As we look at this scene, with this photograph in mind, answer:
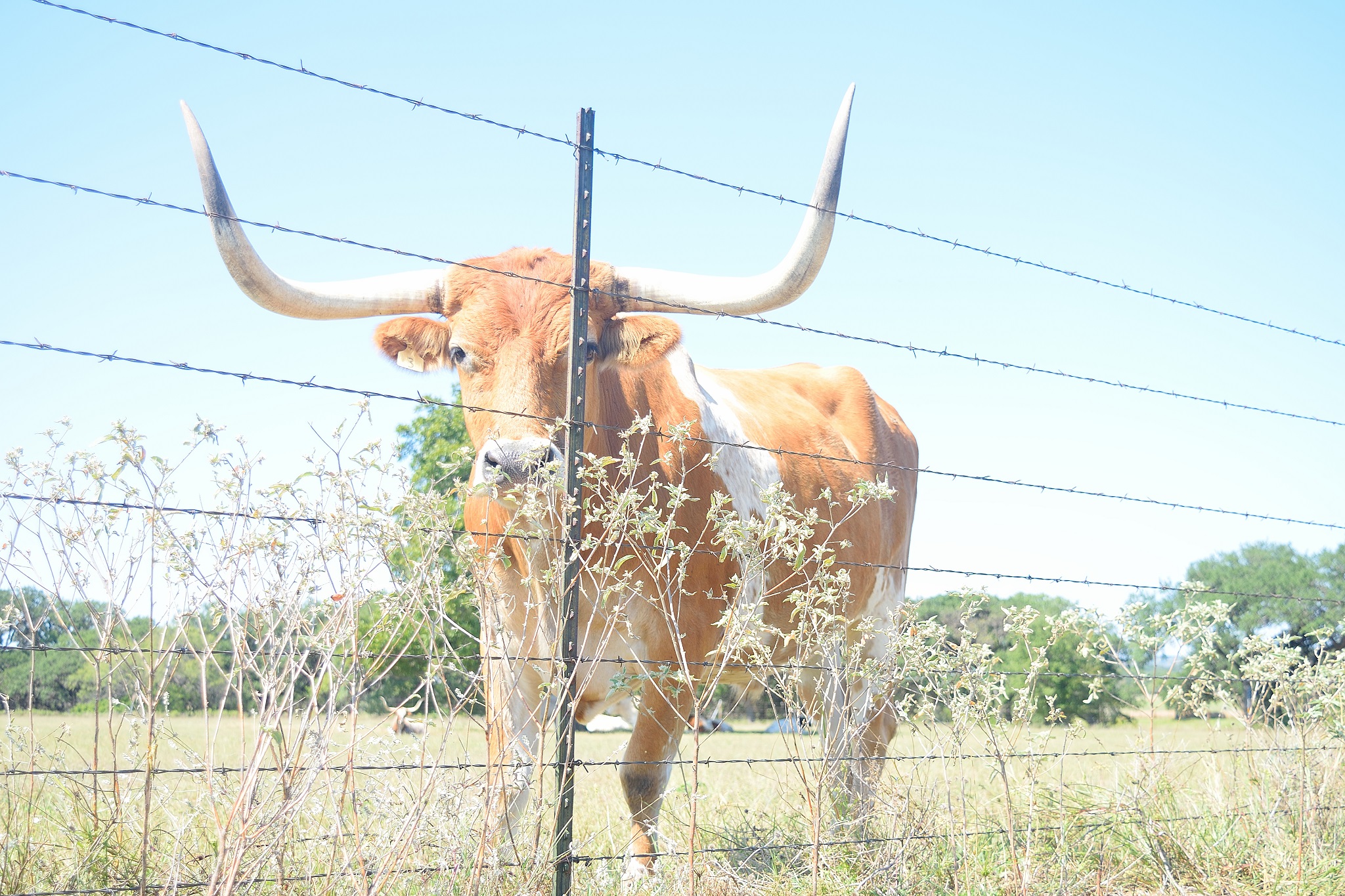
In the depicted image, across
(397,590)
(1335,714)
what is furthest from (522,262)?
(1335,714)

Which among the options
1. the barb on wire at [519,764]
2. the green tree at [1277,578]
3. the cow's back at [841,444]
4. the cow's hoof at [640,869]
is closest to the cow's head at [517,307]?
the barb on wire at [519,764]

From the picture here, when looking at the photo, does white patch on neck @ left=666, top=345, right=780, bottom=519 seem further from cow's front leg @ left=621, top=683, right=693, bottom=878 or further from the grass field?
the grass field

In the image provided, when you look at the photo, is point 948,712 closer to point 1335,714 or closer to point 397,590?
point 397,590

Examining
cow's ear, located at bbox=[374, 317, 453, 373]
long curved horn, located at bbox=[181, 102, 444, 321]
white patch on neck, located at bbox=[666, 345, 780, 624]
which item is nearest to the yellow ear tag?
cow's ear, located at bbox=[374, 317, 453, 373]

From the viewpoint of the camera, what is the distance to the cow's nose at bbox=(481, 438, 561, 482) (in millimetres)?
2887

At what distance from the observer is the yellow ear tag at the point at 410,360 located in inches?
159

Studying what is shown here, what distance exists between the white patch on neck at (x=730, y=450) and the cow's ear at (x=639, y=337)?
0.47 meters

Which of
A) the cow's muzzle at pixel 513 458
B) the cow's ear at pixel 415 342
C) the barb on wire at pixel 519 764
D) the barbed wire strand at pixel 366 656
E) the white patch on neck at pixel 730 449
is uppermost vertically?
the cow's ear at pixel 415 342

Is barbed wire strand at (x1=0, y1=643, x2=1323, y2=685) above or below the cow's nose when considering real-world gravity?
below

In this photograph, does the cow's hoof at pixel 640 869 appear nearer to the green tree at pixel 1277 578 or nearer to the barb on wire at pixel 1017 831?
the barb on wire at pixel 1017 831

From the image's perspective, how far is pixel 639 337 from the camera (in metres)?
3.87

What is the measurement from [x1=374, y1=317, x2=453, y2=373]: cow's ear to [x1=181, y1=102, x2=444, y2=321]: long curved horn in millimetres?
92

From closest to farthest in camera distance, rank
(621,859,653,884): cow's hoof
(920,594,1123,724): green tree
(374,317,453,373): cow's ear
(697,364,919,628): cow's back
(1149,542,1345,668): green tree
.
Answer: (621,859,653,884): cow's hoof
(920,594,1123,724): green tree
(374,317,453,373): cow's ear
(697,364,919,628): cow's back
(1149,542,1345,668): green tree

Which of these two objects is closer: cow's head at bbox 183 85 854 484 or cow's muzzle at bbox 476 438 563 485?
cow's muzzle at bbox 476 438 563 485
